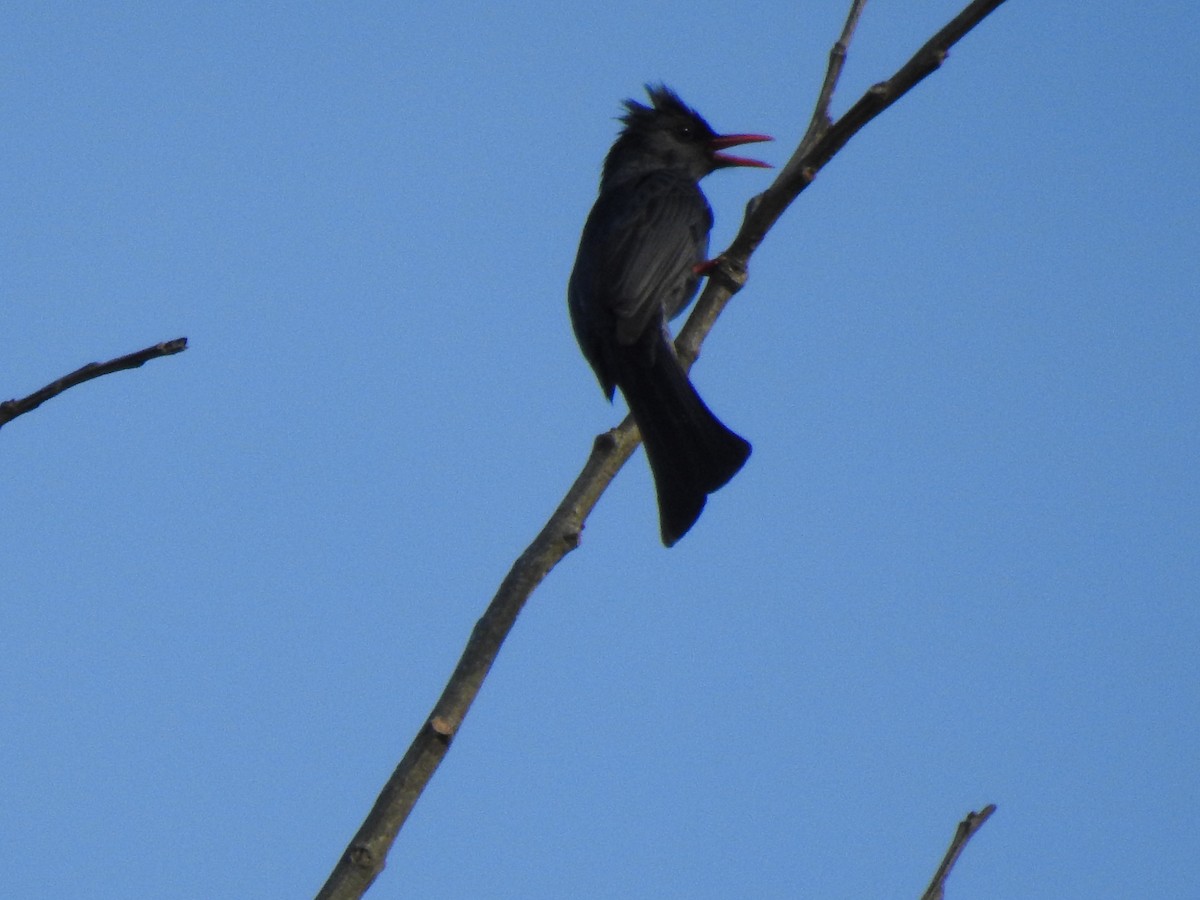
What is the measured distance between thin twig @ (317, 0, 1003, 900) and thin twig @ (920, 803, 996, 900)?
0.76 m

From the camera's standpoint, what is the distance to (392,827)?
2.30 metres

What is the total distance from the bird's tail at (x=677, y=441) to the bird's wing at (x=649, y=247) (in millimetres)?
234

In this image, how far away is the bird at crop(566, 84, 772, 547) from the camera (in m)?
4.66

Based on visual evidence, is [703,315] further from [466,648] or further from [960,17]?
[466,648]

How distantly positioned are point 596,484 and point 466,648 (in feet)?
2.00

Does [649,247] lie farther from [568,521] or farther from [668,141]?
[568,521]

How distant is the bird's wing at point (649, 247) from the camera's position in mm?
5438

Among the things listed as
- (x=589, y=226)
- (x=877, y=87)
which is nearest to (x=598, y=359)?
(x=589, y=226)

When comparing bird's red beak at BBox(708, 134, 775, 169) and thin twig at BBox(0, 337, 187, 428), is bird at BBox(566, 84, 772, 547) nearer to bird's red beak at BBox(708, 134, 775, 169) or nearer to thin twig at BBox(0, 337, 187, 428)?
bird's red beak at BBox(708, 134, 775, 169)

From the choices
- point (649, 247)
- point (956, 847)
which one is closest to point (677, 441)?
point (649, 247)

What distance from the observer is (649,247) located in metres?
5.75

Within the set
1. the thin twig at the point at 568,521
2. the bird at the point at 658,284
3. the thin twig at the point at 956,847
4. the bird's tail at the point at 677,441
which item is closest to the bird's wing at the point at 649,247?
the bird at the point at 658,284

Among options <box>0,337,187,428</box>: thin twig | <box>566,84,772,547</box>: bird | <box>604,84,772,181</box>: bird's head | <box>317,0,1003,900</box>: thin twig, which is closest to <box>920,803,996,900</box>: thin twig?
<box>317,0,1003,900</box>: thin twig

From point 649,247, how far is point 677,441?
4.16 ft
